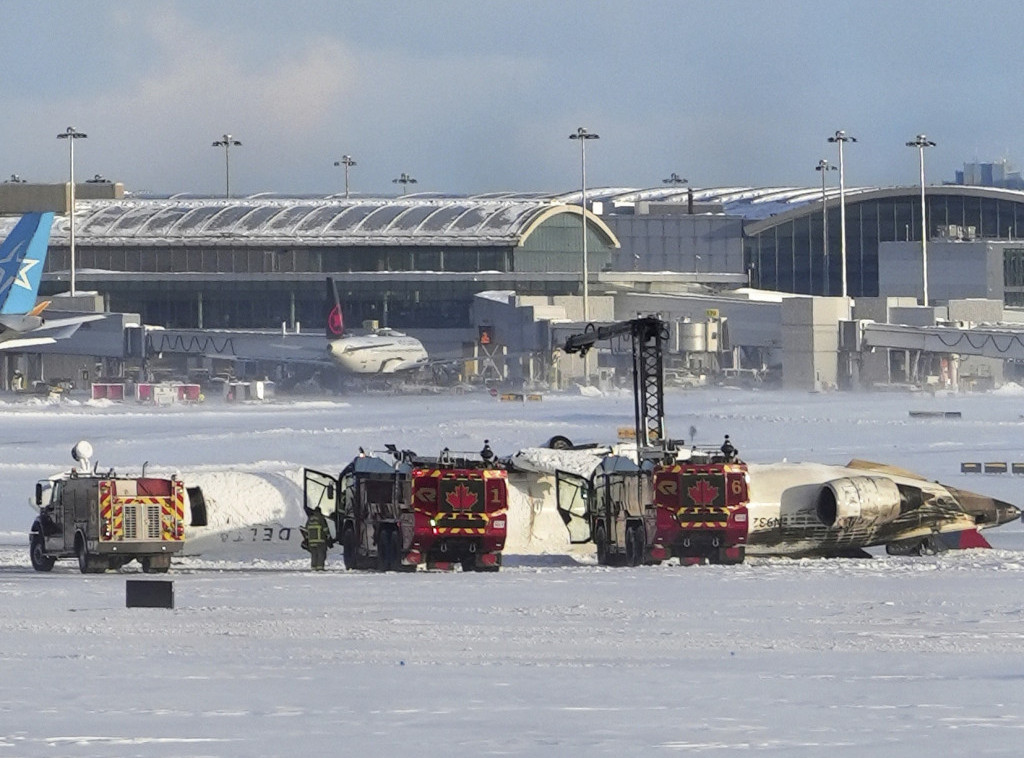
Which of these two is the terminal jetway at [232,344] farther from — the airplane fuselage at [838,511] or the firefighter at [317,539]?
the firefighter at [317,539]

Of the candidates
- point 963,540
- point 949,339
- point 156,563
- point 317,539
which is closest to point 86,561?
point 156,563

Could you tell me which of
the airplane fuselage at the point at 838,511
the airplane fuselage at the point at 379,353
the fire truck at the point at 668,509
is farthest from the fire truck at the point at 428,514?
the airplane fuselage at the point at 379,353

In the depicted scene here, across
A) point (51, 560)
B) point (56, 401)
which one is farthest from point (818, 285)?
point (51, 560)

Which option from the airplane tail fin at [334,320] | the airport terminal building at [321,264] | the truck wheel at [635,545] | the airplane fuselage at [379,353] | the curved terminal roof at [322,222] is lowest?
the truck wheel at [635,545]

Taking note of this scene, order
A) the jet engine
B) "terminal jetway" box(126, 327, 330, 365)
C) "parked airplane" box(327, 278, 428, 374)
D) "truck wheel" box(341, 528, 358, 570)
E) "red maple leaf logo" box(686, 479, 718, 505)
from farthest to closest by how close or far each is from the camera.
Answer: "terminal jetway" box(126, 327, 330, 365)
"parked airplane" box(327, 278, 428, 374)
the jet engine
"truck wheel" box(341, 528, 358, 570)
"red maple leaf logo" box(686, 479, 718, 505)

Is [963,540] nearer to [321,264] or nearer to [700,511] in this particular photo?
[700,511]

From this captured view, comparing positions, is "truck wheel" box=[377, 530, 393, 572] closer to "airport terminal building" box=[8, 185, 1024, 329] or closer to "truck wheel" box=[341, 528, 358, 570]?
"truck wheel" box=[341, 528, 358, 570]

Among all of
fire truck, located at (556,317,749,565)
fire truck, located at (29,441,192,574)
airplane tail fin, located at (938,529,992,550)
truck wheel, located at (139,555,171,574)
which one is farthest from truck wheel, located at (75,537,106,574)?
airplane tail fin, located at (938,529,992,550)

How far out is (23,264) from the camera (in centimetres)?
10769

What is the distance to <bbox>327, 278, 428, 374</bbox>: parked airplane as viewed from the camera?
136 meters

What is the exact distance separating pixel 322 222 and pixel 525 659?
448ft

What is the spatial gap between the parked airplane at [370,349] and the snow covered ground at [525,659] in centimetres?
8668

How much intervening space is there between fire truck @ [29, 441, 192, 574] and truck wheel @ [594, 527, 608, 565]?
8361 millimetres

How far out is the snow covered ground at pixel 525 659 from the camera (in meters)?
17.7
